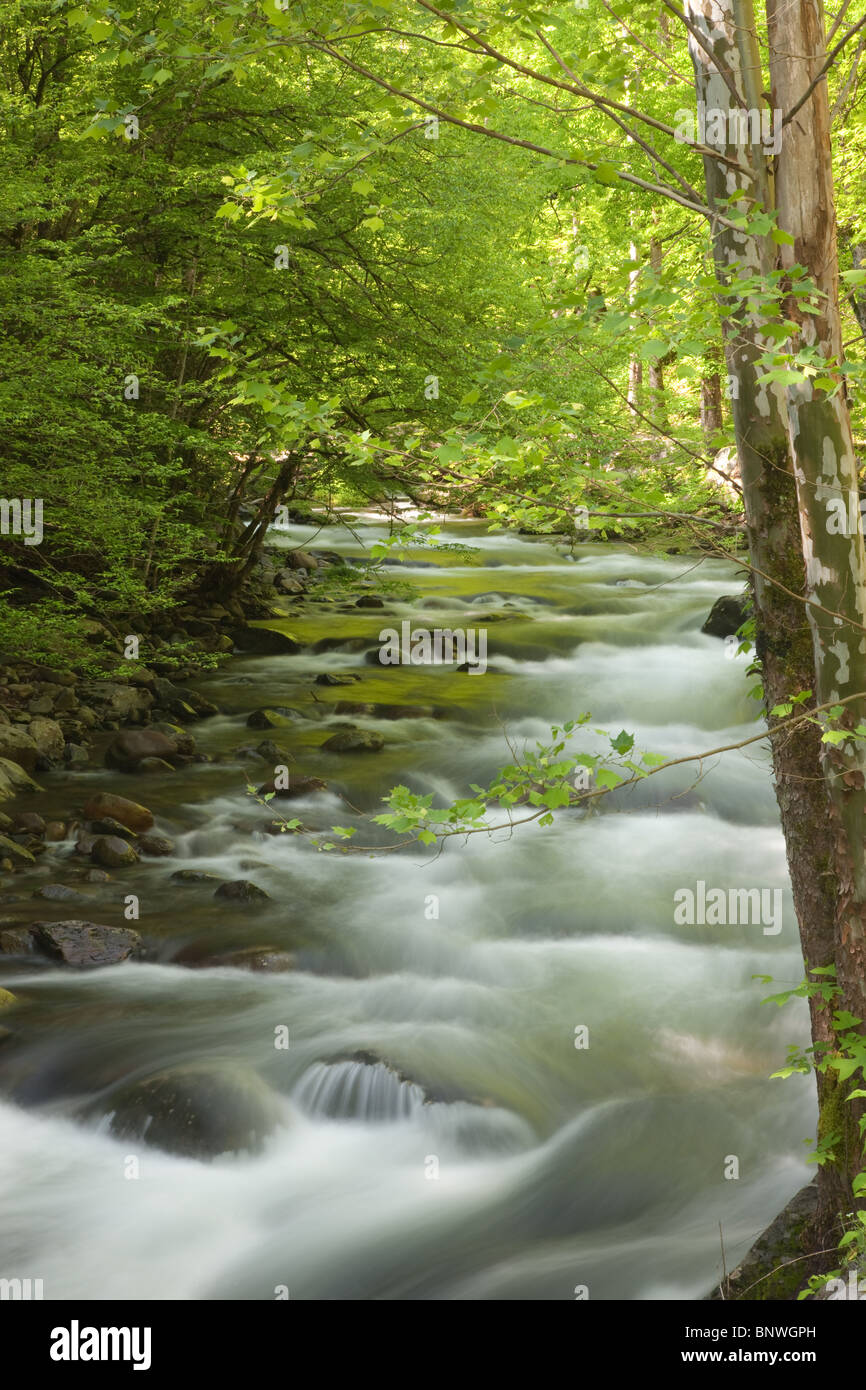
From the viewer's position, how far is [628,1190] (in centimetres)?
566

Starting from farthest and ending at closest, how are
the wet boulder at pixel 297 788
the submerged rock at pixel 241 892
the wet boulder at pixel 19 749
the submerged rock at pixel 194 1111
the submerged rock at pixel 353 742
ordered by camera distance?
1. the submerged rock at pixel 353 742
2. the wet boulder at pixel 19 749
3. the wet boulder at pixel 297 788
4. the submerged rock at pixel 241 892
5. the submerged rock at pixel 194 1111

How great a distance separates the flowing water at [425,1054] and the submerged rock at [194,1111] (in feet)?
0.28

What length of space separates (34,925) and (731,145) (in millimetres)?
Answer: 6267

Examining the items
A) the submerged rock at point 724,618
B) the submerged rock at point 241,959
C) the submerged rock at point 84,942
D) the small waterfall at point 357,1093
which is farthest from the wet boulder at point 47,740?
the submerged rock at point 724,618

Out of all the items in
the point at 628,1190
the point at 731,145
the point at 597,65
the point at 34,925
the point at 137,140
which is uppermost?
the point at 137,140

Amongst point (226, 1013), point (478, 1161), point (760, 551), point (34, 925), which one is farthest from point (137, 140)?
point (478, 1161)

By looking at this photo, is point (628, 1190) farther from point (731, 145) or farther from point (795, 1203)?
point (731, 145)

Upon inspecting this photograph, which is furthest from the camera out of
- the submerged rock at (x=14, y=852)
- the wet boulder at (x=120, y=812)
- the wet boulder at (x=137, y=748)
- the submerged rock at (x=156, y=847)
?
the wet boulder at (x=137, y=748)

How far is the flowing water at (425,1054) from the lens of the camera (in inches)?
201

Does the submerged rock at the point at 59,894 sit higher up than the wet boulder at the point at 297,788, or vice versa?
the wet boulder at the point at 297,788

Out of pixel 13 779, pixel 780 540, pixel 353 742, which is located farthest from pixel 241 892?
pixel 780 540

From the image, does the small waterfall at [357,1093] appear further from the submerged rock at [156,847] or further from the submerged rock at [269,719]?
the submerged rock at [269,719]

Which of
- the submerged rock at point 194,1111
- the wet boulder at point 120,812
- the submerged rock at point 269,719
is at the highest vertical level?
the submerged rock at point 269,719

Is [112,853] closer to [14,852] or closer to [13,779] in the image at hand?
[14,852]
